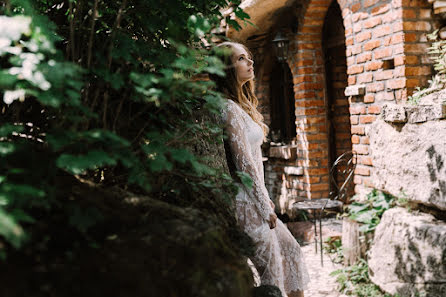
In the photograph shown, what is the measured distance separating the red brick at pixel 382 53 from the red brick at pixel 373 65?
0.17 feet

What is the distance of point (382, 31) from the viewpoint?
3854 mm

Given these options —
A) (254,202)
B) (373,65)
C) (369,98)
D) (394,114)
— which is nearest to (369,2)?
(373,65)

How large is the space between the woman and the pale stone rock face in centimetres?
112

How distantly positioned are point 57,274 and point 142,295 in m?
0.18

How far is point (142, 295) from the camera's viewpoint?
79 cm

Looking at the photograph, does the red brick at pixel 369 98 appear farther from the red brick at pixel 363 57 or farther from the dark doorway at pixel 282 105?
the dark doorway at pixel 282 105

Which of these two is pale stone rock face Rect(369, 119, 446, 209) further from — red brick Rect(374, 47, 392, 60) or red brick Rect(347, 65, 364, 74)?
red brick Rect(347, 65, 364, 74)

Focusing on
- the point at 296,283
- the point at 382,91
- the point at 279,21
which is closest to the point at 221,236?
the point at 296,283

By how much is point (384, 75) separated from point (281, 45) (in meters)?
2.17

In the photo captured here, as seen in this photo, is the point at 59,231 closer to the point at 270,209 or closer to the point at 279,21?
the point at 270,209

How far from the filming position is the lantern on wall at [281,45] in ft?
18.7

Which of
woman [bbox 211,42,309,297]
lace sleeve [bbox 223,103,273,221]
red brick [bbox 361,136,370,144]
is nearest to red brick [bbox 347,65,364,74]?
red brick [bbox 361,136,370,144]

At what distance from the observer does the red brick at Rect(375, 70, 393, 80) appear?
3770 millimetres

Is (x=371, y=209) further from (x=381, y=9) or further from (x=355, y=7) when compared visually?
(x=355, y=7)
